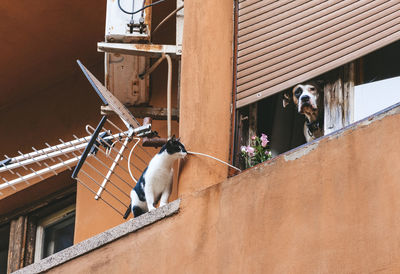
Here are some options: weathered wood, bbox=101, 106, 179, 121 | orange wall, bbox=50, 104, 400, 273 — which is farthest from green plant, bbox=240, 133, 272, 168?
weathered wood, bbox=101, 106, 179, 121

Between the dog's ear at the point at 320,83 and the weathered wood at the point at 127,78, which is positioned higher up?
the weathered wood at the point at 127,78

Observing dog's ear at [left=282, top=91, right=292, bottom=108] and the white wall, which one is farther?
dog's ear at [left=282, top=91, right=292, bottom=108]

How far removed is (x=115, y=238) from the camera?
6.98 m

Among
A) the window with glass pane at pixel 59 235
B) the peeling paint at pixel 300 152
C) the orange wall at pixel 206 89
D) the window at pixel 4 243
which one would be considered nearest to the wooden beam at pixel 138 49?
the orange wall at pixel 206 89

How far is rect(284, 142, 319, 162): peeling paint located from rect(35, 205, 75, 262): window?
3.89 meters

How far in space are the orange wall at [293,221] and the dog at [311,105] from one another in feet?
2.39

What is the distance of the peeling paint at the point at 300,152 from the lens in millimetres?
6406

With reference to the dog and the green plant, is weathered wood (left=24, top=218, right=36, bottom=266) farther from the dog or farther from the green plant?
the dog

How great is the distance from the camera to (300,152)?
21.2 ft

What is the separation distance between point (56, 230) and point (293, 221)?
423 centimetres

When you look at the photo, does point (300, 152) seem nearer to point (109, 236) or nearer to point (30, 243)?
point (109, 236)

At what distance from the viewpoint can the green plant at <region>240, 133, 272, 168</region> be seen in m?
7.08

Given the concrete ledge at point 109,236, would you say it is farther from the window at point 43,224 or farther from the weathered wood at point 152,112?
the window at point 43,224

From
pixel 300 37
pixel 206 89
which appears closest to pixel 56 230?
pixel 206 89
